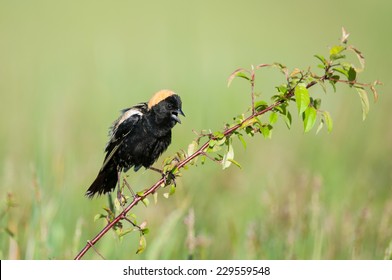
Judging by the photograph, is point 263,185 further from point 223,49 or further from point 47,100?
point 223,49

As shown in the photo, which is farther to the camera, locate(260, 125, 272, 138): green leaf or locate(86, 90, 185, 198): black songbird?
locate(86, 90, 185, 198): black songbird

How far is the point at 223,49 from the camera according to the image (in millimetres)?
8195

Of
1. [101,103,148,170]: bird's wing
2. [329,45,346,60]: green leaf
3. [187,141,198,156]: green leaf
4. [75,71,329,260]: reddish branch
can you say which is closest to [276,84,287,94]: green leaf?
[75,71,329,260]: reddish branch

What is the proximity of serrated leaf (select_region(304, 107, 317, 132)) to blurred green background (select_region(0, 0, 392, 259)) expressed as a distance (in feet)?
3.56

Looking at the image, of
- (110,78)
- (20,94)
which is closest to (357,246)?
(110,78)

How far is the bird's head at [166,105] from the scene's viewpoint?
311 cm

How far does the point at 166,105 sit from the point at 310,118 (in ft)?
3.76

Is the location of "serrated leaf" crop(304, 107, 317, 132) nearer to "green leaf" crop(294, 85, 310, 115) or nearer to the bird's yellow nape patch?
"green leaf" crop(294, 85, 310, 115)

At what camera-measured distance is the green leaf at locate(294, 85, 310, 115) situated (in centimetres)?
201

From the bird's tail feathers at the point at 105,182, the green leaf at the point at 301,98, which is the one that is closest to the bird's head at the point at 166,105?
the bird's tail feathers at the point at 105,182

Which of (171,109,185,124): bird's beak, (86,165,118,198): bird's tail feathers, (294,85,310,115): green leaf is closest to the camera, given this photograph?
(294,85,310,115): green leaf

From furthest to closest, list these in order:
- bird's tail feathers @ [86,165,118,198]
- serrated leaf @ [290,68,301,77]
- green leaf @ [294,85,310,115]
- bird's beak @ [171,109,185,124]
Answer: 1. bird's beak @ [171,109,185,124]
2. bird's tail feathers @ [86,165,118,198]
3. serrated leaf @ [290,68,301,77]
4. green leaf @ [294,85,310,115]

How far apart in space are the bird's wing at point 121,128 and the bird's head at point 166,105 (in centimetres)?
10
